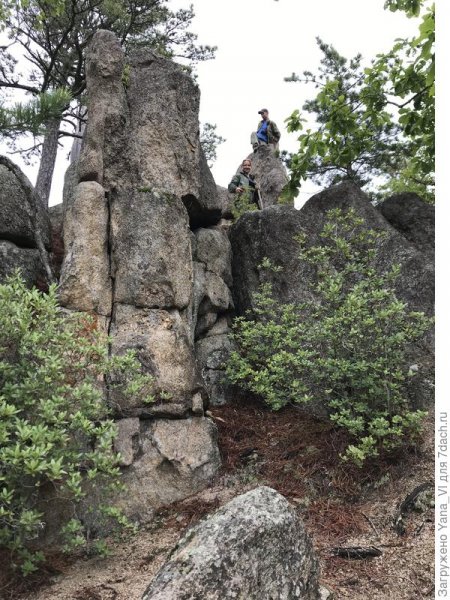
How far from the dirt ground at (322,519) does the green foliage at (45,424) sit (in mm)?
316

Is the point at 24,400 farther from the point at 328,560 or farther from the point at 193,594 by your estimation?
the point at 328,560

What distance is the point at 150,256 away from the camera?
6523 mm

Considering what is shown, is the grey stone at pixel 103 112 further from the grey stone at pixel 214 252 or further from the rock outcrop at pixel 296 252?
the rock outcrop at pixel 296 252

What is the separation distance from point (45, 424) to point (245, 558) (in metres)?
2.30

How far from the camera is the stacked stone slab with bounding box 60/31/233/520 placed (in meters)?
5.67

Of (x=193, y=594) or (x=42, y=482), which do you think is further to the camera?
(x=42, y=482)

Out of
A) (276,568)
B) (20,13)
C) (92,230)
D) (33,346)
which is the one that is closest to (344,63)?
(20,13)

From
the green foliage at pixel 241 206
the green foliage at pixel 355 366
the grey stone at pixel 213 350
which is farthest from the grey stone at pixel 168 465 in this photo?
the green foliage at pixel 241 206

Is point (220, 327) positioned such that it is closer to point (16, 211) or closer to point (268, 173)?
point (16, 211)

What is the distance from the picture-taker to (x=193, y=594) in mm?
2785

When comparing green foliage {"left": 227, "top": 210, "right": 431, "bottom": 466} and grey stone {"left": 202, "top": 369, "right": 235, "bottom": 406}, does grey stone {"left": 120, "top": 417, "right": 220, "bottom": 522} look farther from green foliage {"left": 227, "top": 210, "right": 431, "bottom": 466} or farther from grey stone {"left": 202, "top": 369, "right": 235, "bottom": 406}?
grey stone {"left": 202, "top": 369, "right": 235, "bottom": 406}

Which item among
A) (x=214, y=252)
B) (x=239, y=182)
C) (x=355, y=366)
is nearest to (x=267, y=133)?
(x=239, y=182)

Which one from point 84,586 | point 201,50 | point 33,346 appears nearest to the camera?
point 84,586

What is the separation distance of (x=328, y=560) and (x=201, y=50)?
13.5 meters
